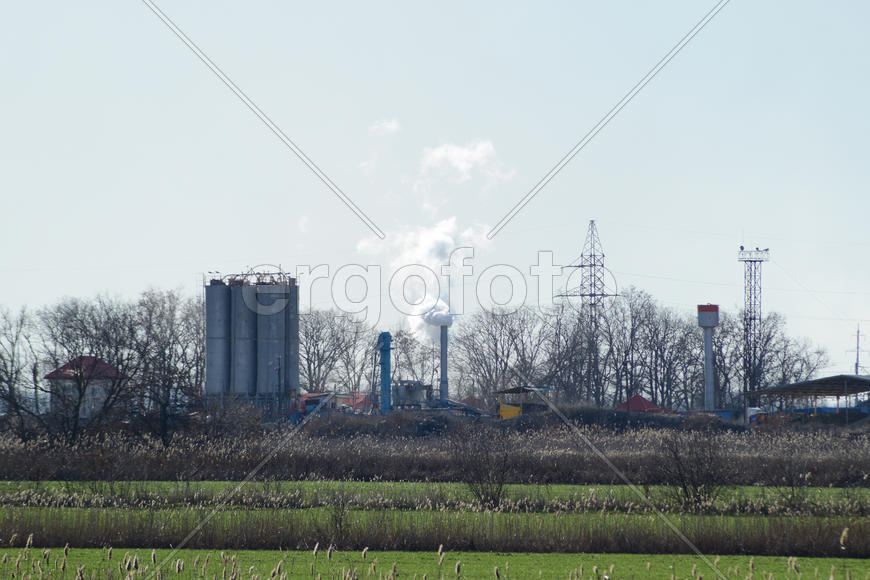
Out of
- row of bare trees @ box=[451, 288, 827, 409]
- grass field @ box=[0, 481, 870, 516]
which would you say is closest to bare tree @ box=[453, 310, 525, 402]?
row of bare trees @ box=[451, 288, 827, 409]

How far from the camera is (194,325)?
3061 inches

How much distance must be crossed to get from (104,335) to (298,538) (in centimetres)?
3618

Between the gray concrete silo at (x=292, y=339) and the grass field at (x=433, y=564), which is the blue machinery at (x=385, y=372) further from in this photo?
the grass field at (x=433, y=564)

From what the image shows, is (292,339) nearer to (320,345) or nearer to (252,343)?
(252,343)

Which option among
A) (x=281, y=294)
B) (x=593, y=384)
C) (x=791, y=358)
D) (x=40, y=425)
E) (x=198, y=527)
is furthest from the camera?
(x=791, y=358)

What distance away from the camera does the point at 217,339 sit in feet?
182

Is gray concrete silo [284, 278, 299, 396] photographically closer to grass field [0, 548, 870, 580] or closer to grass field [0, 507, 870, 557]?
grass field [0, 507, 870, 557]

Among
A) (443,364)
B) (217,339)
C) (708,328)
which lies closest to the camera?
(217,339)

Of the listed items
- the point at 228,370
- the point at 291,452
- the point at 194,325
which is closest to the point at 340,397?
the point at 194,325

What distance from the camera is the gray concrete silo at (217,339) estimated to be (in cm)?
5503

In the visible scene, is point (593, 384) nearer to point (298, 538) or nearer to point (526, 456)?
point (526, 456)

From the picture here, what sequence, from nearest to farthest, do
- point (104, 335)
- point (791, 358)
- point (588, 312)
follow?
point (104, 335) < point (588, 312) < point (791, 358)

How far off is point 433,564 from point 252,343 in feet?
131

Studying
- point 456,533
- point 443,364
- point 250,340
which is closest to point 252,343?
point 250,340
